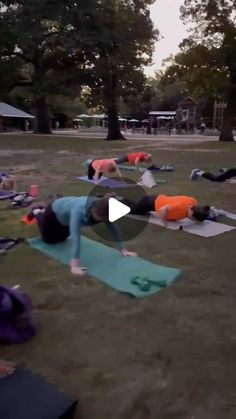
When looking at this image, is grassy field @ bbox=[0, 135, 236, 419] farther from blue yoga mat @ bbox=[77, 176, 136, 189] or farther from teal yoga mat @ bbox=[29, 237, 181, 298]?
blue yoga mat @ bbox=[77, 176, 136, 189]

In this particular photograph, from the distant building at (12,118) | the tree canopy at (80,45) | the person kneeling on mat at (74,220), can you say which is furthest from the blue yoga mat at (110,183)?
the distant building at (12,118)

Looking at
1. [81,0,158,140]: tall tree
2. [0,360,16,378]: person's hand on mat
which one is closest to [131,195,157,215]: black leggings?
[0,360,16,378]: person's hand on mat

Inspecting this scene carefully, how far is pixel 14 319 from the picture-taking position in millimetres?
2656

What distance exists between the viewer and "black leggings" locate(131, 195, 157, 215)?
557 cm

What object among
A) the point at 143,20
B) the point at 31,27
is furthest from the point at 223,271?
the point at 143,20

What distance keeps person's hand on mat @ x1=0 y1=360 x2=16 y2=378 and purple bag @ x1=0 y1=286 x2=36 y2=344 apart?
0.31 metres

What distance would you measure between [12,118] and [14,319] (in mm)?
44722

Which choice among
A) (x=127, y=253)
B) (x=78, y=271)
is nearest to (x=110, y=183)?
(x=127, y=253)

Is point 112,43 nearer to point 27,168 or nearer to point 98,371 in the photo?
point 27,168

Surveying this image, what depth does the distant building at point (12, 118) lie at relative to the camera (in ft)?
Answer: 132

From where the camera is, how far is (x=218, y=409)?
79.4 inches

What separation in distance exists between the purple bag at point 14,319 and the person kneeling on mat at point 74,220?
0.98 m
